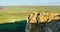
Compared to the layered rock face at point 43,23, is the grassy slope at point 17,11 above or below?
above

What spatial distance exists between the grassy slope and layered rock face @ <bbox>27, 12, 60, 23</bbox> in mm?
45

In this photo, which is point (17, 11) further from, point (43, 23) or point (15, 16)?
point (43, 23)

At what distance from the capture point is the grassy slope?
150 cm

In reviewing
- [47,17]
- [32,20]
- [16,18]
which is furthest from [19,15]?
[47,17]

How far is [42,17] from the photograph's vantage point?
4.94 feet

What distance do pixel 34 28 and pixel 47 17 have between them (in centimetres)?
19

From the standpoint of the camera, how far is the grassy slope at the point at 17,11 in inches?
58.9

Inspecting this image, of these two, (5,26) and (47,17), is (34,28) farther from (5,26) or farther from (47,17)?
(5,26)

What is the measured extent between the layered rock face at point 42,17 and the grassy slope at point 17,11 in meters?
0.05

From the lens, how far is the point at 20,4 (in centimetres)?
153

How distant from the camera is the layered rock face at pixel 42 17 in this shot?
1.50 meters

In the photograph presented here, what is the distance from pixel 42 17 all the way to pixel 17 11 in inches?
11.1

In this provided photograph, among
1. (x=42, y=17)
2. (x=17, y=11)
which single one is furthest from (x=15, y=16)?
(x=42, y=17)

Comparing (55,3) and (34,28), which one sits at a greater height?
(55,3)
